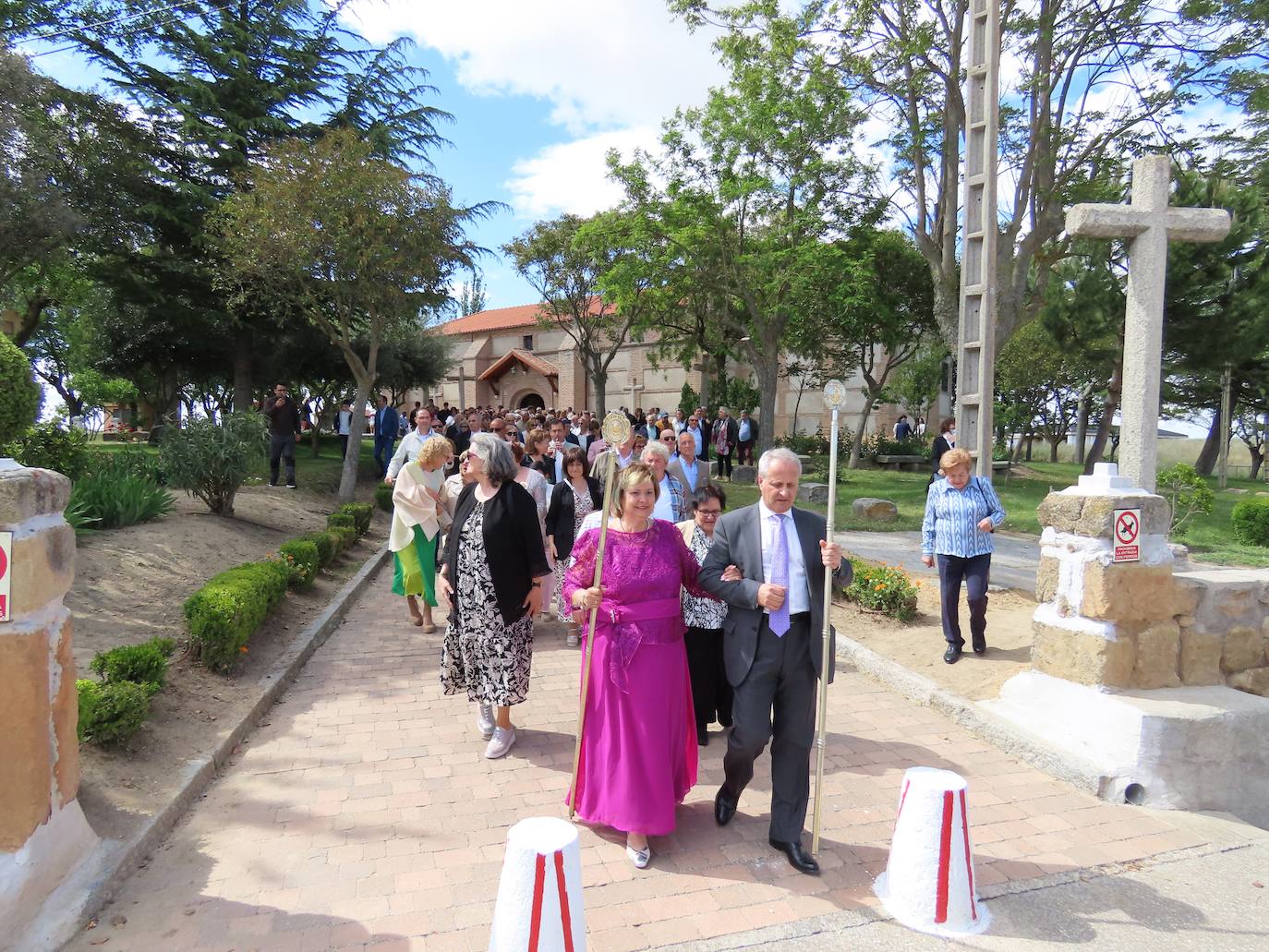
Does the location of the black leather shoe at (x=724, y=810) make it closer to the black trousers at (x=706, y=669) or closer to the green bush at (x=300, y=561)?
the black trousers at (x=706, y=669)

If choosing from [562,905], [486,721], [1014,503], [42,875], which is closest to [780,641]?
[562,905]

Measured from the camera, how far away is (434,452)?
675cm

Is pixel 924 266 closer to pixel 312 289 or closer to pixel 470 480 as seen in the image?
pixel 312 289

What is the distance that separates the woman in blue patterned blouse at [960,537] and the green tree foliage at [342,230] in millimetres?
10061

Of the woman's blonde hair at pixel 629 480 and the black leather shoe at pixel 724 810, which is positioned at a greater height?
the woman's blonde hair at pixel 629 480

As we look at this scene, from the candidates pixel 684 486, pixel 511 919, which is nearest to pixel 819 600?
pixel 511 919

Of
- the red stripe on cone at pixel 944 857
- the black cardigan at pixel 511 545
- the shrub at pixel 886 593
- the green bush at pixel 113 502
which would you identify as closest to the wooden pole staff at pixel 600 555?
the black cardigan at pixel 511 545

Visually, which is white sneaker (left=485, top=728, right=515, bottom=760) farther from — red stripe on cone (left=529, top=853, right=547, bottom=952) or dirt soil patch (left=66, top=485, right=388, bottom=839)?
red stripe on cone (left=529, top=853, right=547, bottom=952)

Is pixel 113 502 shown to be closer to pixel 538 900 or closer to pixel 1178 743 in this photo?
pixel 538 900

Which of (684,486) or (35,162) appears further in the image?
(35,162)

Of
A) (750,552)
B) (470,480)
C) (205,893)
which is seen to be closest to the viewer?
(205,893)

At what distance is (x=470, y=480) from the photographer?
16.9 feet

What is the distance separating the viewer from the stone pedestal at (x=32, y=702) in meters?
2.88

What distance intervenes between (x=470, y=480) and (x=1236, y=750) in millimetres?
4800
